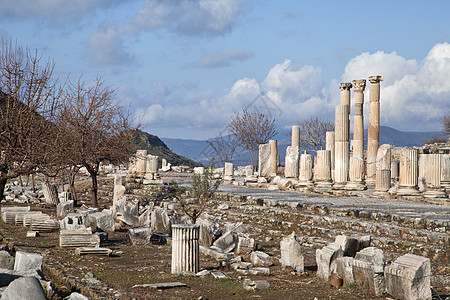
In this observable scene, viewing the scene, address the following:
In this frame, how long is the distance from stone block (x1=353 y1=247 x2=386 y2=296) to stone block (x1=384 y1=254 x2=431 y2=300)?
0.21m

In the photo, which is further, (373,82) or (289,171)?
(289,171)

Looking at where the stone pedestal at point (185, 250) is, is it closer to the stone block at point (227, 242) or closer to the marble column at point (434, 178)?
the stone block at point (227, 242)

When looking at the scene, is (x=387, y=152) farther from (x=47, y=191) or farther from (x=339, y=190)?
(x=47, y=191)

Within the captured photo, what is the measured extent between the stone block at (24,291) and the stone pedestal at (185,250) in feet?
10.4

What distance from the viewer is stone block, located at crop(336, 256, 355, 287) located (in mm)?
8070

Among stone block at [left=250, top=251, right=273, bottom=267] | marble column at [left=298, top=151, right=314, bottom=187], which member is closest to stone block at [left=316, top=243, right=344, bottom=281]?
stone block at [left=250, top=251, right=273, bottom=267]

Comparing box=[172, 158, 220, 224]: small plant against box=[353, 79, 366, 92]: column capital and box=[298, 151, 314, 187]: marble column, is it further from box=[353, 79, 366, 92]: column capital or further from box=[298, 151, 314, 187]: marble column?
box=[353, 79, 366, 92]: column capital

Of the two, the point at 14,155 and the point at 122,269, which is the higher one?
the point at 14,155

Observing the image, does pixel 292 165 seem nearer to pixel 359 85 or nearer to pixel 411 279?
pixel 359 85

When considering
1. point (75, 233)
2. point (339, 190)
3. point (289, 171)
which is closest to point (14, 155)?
point (75, 233)

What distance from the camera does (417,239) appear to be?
10906mm

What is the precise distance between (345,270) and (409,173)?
11.0 metres

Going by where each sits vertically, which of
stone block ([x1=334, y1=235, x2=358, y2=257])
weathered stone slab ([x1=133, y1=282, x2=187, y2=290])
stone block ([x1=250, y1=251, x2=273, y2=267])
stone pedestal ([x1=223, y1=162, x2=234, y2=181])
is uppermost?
stone pedestal ([x1=223, y1=162, x2=234, y2=181])

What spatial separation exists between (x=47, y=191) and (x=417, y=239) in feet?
57.0
